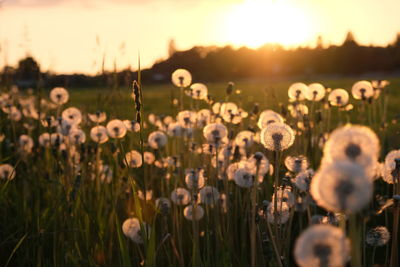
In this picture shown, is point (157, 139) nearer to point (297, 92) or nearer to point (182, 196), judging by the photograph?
point (182, 196)

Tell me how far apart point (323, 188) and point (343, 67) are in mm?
39067

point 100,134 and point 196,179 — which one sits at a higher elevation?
point 100,134

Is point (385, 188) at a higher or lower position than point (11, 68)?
lower

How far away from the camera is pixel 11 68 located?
4398mm

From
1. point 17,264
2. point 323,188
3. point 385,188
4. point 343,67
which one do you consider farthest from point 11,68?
point 343,67

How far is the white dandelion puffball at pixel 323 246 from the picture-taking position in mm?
712

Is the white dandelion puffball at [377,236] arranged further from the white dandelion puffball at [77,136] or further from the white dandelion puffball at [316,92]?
the white dandelion puffball at [77,136]

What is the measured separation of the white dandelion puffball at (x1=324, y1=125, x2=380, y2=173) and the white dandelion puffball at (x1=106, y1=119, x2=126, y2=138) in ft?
7.58

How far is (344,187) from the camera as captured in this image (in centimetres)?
67

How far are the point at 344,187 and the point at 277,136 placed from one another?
90 centimetres

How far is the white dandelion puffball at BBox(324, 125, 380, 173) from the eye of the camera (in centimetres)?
81

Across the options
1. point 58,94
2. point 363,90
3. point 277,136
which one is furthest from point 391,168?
point 58,94

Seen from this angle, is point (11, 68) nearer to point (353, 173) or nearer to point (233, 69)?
point (353, 173)

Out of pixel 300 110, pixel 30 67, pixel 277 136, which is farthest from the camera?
pixel 300 110
